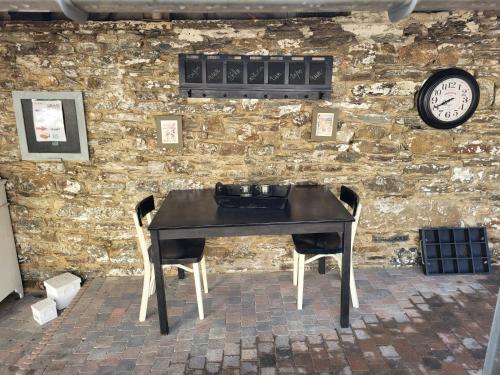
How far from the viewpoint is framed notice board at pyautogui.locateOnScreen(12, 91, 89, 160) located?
3035 millimetres

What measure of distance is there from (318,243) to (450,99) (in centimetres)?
175

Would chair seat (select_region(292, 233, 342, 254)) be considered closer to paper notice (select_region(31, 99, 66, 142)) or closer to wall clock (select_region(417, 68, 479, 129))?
wall clock (select_region(417, 68, 479, 129))

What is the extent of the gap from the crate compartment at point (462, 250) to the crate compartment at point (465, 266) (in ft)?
0.16

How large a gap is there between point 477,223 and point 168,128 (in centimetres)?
312

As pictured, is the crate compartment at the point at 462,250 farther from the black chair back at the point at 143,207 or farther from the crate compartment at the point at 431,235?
the black chair back at the point at 143,207

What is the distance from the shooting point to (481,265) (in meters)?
3.45

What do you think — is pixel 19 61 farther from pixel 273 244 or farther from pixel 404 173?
pixel 404 173

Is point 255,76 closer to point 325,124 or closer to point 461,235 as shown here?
point 325,124

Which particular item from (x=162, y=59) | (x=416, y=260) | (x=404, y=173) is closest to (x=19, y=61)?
(x=162, y=59)

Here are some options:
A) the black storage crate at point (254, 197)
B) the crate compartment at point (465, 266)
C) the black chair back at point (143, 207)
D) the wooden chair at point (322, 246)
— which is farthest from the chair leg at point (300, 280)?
the crate compartment at point (465, 266)

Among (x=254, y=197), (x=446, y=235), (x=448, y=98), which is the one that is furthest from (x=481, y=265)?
(x=254, y=197)

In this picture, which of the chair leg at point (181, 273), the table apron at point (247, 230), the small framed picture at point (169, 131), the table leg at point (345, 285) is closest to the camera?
the table apron at point (247, 230)

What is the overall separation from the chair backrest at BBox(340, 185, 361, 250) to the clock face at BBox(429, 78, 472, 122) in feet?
3.47

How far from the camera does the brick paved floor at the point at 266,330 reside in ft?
7.68
